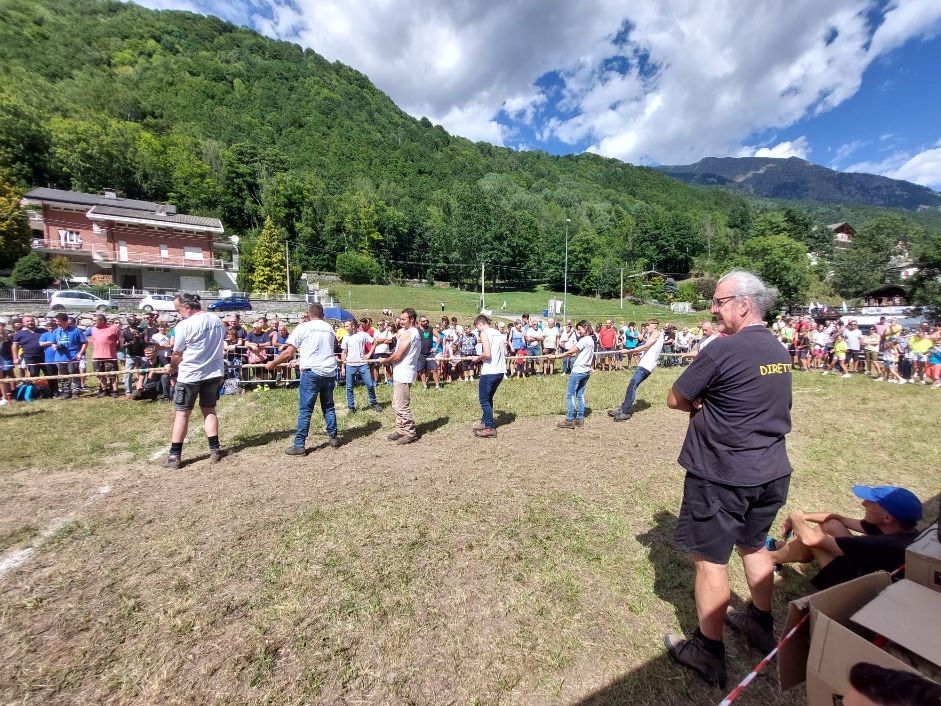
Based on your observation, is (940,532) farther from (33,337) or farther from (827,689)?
(33,337)

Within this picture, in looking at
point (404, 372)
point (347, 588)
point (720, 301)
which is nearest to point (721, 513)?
point (720, 301)

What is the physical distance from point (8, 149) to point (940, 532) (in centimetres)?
8325

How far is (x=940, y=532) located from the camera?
196cm

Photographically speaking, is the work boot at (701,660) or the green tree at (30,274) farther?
the green tree at (30,274)

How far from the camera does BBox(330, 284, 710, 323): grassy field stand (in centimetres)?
4706

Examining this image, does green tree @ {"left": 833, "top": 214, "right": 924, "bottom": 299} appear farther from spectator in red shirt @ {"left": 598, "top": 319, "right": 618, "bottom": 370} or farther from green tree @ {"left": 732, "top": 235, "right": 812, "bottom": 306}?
spectator in red shirt @ {"left": 598, "top": 319, "right": 618, "bottom": 370}

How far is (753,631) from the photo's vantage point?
2.78 meters

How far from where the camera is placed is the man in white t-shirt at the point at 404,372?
6.47 m

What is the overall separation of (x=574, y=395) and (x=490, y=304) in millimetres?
51078

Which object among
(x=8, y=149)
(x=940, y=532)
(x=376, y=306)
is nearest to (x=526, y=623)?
(x=940, y=532)

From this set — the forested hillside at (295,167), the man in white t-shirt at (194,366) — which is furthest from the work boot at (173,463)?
the forested hillside at (295,167)

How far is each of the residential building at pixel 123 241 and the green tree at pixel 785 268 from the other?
6861 cm

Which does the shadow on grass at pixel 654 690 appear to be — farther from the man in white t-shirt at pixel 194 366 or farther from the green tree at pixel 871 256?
the green tree at pixel 871 256

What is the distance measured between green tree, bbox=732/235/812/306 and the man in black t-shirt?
211 ft
